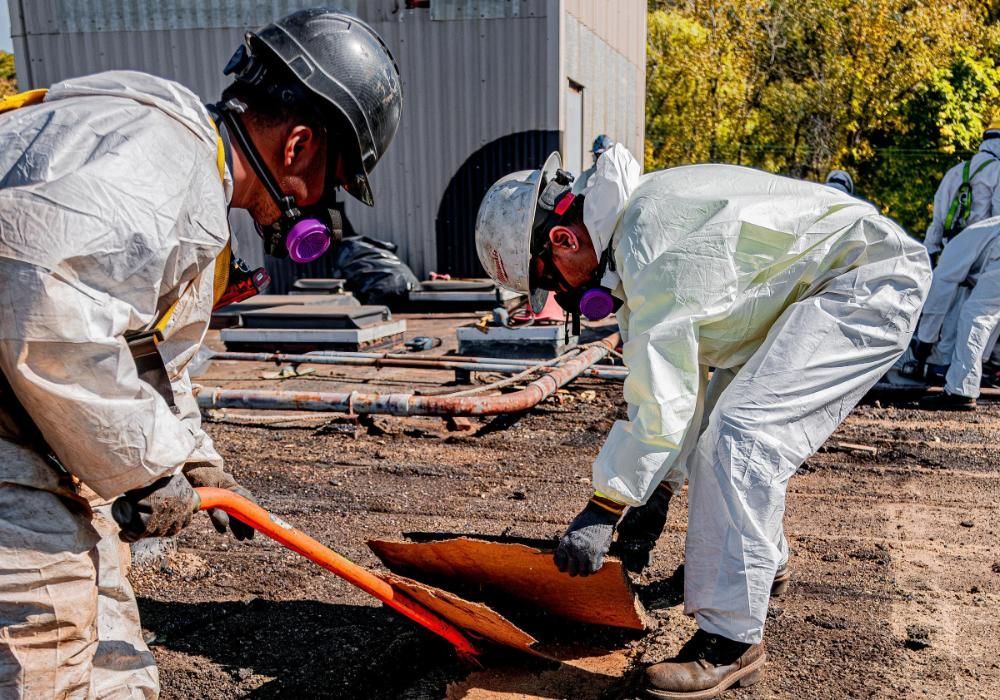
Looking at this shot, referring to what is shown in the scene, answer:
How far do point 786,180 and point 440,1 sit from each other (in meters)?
9.72

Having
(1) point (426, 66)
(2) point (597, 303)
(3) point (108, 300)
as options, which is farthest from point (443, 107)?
(3) point (108, 300)

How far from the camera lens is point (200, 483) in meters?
2.64

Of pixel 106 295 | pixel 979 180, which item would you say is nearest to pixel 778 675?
pixel 106 295

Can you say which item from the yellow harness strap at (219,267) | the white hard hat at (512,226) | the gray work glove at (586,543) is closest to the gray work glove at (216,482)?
the yellow harness strap at (219,267)

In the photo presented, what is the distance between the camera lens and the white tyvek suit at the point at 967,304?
6.68 meters

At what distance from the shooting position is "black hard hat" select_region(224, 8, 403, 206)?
229 cm

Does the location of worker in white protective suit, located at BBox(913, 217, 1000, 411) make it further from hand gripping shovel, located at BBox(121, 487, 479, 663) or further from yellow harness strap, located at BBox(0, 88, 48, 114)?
yellow harness strap, located at BBox(0, 88, 48, 114)

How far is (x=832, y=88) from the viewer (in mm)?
21047

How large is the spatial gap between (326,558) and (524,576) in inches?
28.9

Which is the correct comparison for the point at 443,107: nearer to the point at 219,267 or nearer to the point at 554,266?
the point at 554,266

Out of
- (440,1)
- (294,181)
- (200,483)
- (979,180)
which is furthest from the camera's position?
(440,1)

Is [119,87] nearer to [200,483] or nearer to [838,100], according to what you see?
[200,483]

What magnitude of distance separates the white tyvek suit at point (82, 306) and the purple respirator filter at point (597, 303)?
141cm

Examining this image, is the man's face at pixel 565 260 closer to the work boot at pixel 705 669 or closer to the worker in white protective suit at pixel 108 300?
the worker in white protective suit at pixel 108 300
